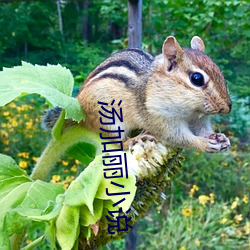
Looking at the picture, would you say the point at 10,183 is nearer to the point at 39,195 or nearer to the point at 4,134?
the point at 39,195

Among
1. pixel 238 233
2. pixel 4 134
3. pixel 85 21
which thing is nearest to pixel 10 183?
pixel 238 233

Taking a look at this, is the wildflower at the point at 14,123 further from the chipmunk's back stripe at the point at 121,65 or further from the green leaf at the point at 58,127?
the green leaf at the point at 58,127

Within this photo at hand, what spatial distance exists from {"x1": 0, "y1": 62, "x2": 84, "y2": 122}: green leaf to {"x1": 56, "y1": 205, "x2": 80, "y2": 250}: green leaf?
12 centimetres

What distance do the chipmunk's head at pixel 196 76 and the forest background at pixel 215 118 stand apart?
1.73ft

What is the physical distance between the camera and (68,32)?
4062 mm

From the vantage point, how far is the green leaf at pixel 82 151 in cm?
56

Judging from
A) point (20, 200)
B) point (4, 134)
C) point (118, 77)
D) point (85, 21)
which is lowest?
point (4, 134)

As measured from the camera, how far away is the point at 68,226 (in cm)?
44

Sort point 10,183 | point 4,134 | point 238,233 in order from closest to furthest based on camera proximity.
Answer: point 10,183
point 238,233
point 4,134

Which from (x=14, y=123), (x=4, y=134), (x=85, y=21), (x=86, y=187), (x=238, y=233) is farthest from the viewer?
(x=85, y=21)

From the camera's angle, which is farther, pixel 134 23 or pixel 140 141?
pixel 134 23

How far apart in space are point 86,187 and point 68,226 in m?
0.04

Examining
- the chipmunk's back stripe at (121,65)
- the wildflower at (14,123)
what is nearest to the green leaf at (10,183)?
the chipmunk's back stripe at (121,65)

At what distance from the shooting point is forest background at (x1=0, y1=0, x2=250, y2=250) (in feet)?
6.02
